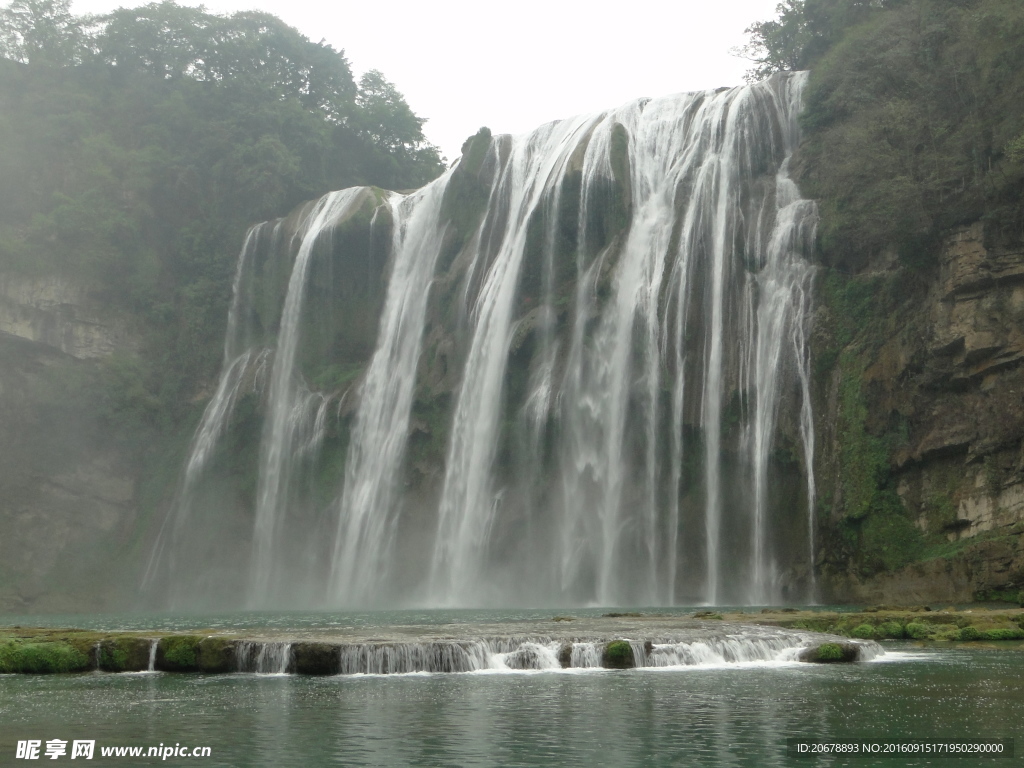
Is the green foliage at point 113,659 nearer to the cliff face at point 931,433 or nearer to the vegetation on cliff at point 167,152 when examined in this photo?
the cliff face at point 931,433

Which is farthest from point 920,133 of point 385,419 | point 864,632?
point 385,419

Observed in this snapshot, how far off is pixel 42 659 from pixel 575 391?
2389 cm

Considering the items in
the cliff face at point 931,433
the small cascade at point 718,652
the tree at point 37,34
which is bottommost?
the small cascade at point 718,652

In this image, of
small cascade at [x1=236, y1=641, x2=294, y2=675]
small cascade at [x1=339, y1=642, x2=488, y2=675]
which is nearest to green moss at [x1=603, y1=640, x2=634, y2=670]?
small cascade at [x1=339, y1=642, x2=488, y2=675]

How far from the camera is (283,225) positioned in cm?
5538

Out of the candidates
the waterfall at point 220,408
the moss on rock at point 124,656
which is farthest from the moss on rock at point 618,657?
the waterfall at point 220,408

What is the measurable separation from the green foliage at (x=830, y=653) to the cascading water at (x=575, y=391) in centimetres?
1454

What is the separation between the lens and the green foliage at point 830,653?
18312 millimetres

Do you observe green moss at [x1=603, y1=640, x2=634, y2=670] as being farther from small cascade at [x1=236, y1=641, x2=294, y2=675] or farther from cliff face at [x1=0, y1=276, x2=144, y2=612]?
cliff face at [x1=0, y1=276, x2=144, y2=612]

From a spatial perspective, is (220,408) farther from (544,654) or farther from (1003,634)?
(1003,634)

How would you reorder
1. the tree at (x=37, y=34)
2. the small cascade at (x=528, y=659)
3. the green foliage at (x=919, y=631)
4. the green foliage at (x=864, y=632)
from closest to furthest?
1. the small cascade at (x=528, y=659)
2. the green foliage at (x=864, y=632)
3. the green foliage at (x=919, y=631)
4. the tree at (x=37, y=34)

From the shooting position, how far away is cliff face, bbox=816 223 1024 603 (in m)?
30.0

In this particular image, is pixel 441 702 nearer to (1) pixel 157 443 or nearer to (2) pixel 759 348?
(2) pixel 759 348

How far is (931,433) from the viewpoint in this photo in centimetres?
3219
